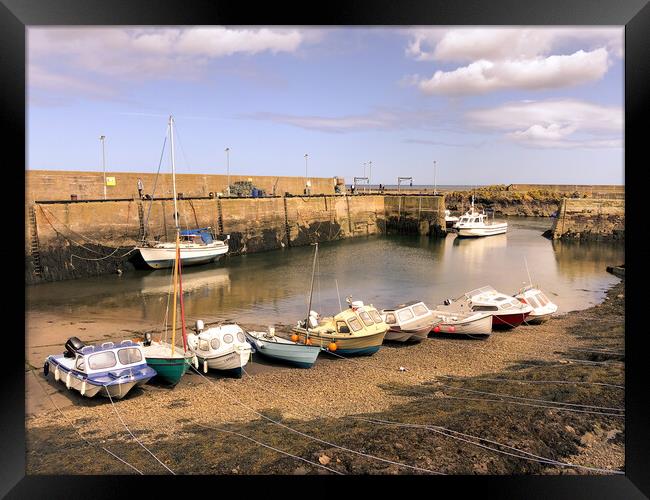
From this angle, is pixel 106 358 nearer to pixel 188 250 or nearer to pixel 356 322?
pixel 356 322

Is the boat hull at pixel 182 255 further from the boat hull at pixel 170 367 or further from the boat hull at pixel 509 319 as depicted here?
the boat hull at pixel 509 319

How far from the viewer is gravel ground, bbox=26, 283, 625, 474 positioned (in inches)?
255

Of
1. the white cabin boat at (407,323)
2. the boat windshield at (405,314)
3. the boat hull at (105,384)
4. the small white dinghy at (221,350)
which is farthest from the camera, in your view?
the boat windshield at (405,314)

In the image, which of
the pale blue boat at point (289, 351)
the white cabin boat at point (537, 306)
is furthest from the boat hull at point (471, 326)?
the pale blue boat at point (289, 351)

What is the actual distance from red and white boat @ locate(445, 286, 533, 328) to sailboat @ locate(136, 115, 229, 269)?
40.4 ft

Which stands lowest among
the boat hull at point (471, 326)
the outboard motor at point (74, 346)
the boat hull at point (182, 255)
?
the boat hull at point (471, 326)

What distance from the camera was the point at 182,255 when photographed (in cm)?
2267

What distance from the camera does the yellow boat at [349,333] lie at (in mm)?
10984

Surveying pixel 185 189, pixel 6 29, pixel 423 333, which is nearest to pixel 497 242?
pixel 185 189

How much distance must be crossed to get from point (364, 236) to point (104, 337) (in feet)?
87.1

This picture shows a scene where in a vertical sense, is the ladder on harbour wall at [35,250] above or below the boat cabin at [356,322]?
above

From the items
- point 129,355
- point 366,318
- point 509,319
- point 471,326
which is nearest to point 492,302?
point 509,319

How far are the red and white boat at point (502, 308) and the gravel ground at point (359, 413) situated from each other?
1.03 m

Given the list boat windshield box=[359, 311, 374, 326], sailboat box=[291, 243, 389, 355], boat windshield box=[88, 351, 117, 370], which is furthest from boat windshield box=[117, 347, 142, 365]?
boat windshield box=[359, 311, 374, 326]
